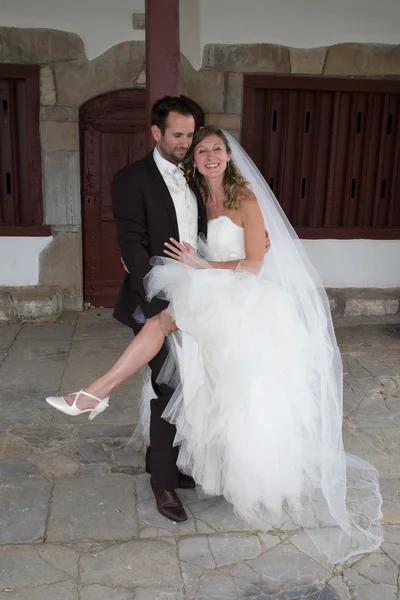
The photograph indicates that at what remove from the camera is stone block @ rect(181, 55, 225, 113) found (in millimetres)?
5445

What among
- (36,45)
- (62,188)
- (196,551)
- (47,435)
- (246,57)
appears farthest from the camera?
(62,188)

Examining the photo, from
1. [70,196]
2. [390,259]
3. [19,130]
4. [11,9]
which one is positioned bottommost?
[390,259]

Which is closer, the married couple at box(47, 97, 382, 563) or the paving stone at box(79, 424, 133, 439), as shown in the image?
the married couple at box(47, 97, 382, 563)

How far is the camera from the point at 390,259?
6.16m

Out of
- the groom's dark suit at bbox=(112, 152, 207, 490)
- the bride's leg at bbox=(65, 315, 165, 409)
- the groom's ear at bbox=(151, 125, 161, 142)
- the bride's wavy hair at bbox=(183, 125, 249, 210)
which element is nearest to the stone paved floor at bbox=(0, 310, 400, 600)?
the groom's dark suit at bbox=(112, 152, 207, 490)

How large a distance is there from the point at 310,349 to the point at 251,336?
0.33 m

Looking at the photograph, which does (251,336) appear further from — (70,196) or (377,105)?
(377,105)

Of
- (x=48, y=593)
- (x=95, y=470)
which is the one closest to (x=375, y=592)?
(x=48, y=593)

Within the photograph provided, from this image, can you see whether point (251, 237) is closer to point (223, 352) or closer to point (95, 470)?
point (223, 352)

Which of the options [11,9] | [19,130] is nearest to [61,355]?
[19,130]

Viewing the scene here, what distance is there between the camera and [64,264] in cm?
572

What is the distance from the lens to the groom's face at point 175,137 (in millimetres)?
2566

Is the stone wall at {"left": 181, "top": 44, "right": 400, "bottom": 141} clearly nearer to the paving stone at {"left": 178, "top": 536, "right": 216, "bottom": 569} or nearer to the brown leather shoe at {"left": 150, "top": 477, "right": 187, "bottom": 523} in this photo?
the brown leather shoe at {"left": 150, "top": 477, "right": 187, "bottom": 523}

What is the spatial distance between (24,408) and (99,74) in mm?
3220
